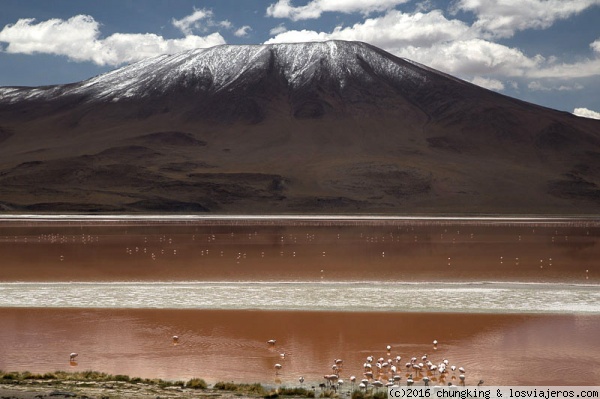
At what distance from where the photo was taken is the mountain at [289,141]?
90625mm

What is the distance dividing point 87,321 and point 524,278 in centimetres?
1515

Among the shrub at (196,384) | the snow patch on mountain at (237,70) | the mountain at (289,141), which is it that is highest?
the snow patch on mountain at (237,70)

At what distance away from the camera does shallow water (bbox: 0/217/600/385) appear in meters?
13.6

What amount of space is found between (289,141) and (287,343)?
105m

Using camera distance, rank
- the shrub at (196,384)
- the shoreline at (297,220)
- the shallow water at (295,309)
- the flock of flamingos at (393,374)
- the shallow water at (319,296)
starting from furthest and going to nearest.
Result: the shoreline at (297,220), the shallow water at (319,296), the shallow water at (295,309), the flock of flamingos at (393,374), the shrub at (196,384)

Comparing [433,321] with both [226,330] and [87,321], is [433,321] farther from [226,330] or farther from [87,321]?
[87,321]

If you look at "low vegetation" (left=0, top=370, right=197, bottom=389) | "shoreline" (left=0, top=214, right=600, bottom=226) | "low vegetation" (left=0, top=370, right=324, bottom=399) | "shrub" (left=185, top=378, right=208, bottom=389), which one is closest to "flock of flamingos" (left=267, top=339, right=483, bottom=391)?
"low vegetation" (left=0, top=370, right=324, bottom=399)

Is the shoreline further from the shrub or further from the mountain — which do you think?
the shrub

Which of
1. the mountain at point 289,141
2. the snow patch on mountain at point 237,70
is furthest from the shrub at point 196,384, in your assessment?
the snow patch on mountain at point 237,70

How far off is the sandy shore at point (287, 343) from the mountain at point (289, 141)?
64.5 m

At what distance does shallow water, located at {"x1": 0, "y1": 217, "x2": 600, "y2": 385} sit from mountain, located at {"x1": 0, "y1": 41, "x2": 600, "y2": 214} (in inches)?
2031

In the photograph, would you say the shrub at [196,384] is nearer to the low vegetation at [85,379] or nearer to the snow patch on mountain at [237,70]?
the low vegetation at [85,379]

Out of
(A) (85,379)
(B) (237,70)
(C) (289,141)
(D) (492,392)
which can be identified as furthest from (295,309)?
(B) (237,70)

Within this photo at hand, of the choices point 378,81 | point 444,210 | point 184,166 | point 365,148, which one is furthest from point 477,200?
point 378,81
